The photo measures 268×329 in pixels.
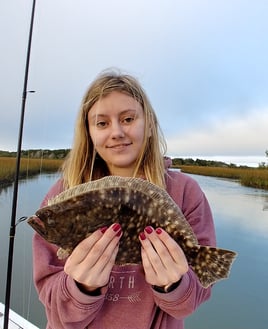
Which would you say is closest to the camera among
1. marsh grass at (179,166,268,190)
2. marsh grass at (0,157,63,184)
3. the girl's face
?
the girl's face

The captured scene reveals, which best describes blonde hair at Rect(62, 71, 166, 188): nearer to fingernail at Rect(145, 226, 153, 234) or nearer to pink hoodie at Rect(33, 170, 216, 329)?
pink hoodie at Rect(33, 170, 216, 329)

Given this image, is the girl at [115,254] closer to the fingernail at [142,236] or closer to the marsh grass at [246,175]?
the fingernail at [142,236]

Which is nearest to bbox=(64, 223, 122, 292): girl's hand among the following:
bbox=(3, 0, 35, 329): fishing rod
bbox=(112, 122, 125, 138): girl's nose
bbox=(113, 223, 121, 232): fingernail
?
bbox=(113, 223, 121, 232): fingernail

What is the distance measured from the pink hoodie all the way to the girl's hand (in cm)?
13

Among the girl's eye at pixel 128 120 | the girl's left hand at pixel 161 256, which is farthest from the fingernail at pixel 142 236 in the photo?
the girl's eye at pixel 128 120

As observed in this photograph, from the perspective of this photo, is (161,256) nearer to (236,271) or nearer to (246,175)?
(246,175)

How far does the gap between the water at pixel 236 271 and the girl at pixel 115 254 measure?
67.3 inches

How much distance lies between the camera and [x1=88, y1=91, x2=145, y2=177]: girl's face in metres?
0.81

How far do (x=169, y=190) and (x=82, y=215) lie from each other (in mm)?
426

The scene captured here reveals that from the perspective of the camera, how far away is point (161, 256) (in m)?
0.62

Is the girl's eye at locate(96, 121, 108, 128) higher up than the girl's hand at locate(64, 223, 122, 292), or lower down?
higher up

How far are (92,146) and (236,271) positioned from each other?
318cm

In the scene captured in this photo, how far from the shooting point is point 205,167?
7.01 ft

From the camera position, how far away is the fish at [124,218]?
22.0 inches
